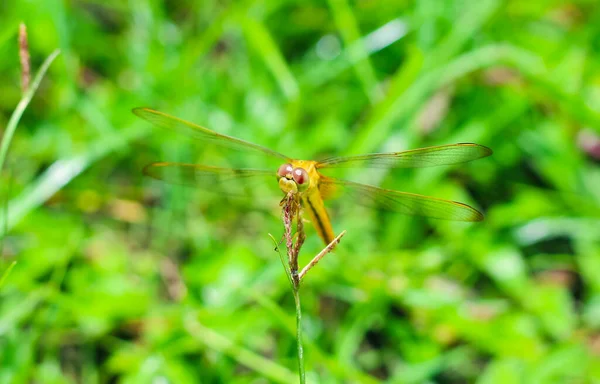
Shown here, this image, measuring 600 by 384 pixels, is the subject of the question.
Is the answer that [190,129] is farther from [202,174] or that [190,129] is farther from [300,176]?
[300,176]

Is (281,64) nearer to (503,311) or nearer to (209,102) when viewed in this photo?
(209,102)

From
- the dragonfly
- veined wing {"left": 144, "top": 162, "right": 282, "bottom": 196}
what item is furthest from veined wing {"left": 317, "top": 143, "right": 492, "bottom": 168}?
veined wing {"left": 144, "top": 162, "right": 282, "bottom": 196}

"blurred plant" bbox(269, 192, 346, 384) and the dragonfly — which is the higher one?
the dragonfly

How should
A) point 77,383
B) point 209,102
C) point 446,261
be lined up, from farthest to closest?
1. point 209,102
2. point 446,261
3. point 77,383

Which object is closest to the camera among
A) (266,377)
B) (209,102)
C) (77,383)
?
(266,377)

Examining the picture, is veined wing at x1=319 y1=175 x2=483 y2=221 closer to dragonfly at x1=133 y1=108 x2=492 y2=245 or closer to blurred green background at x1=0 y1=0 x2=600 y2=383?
dragonfly at x1=133 y1=108 x2=492 y2=245

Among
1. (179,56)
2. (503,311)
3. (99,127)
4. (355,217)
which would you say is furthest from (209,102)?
(503,311)

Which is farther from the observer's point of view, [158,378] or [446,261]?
[446,261]

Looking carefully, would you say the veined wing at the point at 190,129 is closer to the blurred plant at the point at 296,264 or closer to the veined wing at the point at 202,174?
the veined wing at the point at 202,174
